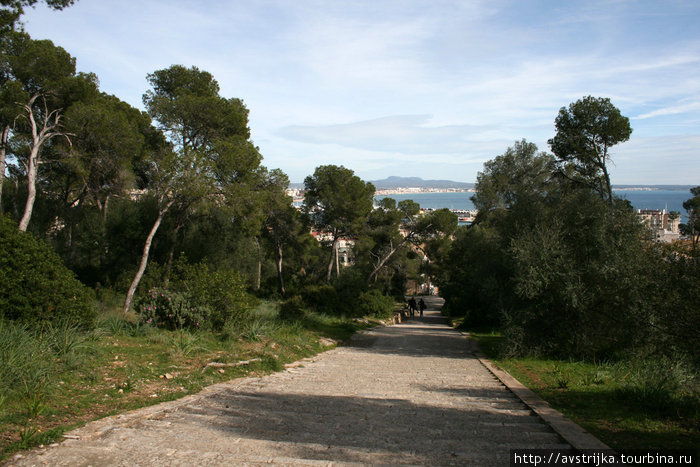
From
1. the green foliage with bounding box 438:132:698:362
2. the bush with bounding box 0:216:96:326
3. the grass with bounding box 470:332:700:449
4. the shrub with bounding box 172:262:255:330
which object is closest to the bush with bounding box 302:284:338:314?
the green foliage with bounding box 438:132:698:362

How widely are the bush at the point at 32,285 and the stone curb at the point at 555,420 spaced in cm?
736

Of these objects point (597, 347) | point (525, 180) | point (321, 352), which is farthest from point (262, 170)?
point (525, 180)

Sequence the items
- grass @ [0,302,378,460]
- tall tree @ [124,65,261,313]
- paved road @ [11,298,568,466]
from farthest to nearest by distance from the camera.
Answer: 1. tall tree @ [124,65,261,313]
2. grass @ [0,302,378,460]
3. paved road @ [11,298,568,466]

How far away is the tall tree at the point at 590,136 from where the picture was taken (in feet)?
62.8

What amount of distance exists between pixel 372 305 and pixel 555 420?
22.7 m

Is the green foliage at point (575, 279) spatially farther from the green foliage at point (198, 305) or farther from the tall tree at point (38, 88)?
the tall tree at point (38, 88)

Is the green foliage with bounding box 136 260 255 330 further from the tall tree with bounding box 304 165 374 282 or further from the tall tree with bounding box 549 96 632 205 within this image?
Result: the tall tree with bounding box 304 165 374 282

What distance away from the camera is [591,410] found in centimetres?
615

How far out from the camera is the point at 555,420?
5512 mm

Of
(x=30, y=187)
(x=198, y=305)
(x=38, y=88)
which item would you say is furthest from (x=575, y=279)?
(x=38, y=88)

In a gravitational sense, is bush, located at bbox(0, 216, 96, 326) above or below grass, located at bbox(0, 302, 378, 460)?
above

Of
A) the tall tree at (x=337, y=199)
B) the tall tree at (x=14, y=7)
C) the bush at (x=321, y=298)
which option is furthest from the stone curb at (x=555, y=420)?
the tall tree at (x=337, y=199)

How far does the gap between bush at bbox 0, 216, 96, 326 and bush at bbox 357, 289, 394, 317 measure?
19.2m

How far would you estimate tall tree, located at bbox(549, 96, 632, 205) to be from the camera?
754 inches
